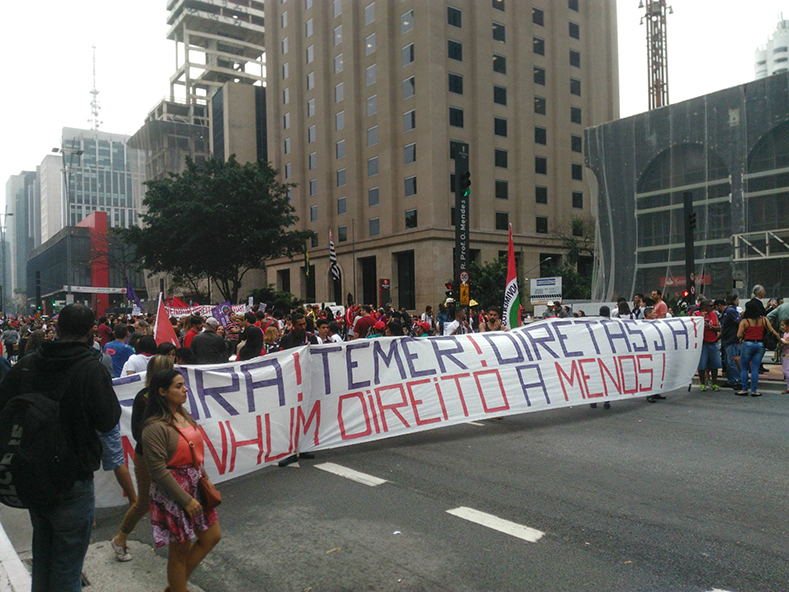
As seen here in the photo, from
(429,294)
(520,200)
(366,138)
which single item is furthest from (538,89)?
(429,294)

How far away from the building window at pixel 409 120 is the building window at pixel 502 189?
8.24 m

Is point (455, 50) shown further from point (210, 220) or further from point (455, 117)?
point (210, 220)

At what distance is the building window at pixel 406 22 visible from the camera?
163 ft

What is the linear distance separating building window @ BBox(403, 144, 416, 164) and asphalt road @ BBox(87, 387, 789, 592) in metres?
43.4

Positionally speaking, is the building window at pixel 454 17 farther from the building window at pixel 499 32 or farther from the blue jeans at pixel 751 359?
the blue jeans at pixel 751 359

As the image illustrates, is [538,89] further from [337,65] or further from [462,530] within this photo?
[462,530]

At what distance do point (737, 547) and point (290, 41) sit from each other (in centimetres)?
6400

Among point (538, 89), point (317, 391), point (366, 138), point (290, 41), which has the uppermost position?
point (290, 41)

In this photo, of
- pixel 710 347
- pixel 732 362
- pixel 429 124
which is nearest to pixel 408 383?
pixel 710 347

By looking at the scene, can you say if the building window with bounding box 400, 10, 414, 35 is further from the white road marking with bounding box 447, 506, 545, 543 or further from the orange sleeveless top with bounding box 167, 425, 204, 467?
the orange sleeveless top with bounding box 167, 425, 204, 467

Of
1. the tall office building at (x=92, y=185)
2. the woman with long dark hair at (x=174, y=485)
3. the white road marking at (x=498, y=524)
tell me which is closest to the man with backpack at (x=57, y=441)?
the woman with long dark hair at (x=174, y=485)

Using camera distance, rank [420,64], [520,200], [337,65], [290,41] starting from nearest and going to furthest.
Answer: [420,64] → [520,200] → [337,65] → [290,41]

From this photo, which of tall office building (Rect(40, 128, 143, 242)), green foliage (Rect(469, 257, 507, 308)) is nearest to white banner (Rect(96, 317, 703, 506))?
green foliage (Rect(469, 257, 507, 308))

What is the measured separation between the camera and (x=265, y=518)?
5.36 metres
